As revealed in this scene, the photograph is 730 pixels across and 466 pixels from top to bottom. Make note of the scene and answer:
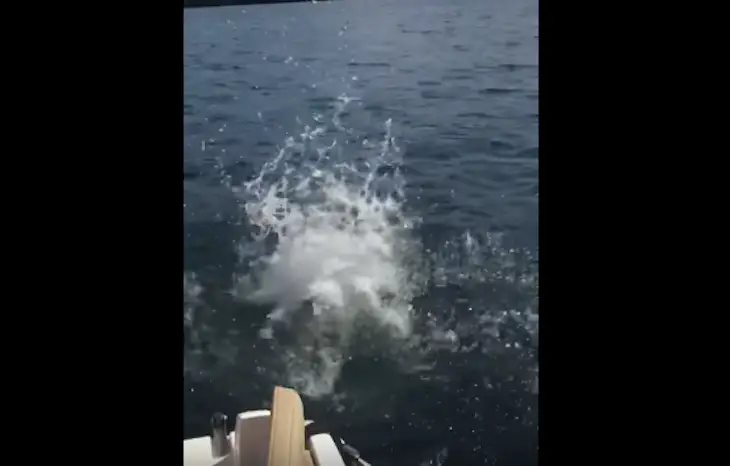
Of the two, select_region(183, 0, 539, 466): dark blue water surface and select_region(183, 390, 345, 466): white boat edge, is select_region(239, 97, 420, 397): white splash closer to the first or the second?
select_region(183, 0, 539, 466): dark blue water surface

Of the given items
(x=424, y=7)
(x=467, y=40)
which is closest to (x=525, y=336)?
(x=467, y=40)

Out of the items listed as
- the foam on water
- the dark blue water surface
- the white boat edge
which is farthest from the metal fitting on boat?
the foam on water

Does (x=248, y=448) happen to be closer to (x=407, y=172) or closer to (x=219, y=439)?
(x=219, y=439)

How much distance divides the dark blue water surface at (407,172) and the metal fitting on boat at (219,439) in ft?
0.59

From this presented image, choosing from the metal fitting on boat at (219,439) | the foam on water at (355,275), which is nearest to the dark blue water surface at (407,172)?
the foam on water at (355,275)

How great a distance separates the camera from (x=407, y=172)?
2938 millimetres

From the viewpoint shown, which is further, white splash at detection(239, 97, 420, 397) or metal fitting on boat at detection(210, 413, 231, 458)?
white splash at detection(239, 97, 420, 397)

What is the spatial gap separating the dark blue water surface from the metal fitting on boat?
180mm

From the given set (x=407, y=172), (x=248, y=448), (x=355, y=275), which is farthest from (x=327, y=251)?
(x=248, y=448)

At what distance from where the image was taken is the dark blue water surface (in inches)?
113
